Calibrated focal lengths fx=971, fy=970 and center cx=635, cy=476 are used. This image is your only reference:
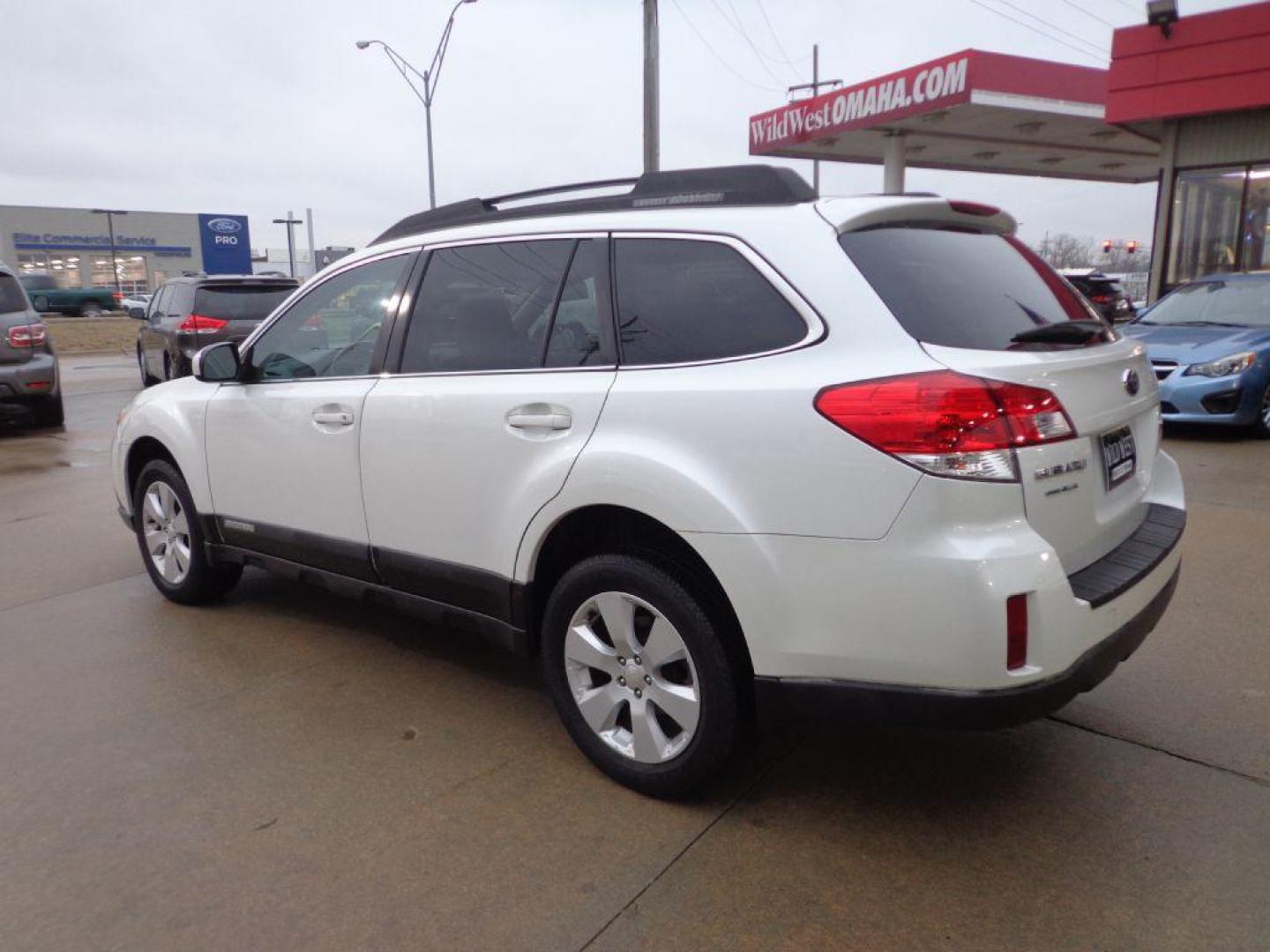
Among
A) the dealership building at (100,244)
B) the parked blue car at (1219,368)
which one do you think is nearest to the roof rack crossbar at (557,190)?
the parked blue car at (1219,368)

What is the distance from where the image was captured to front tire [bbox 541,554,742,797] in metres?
2.71

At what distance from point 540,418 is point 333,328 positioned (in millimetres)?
1477

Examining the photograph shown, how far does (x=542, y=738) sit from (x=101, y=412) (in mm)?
11455

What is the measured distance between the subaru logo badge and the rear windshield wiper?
224mm

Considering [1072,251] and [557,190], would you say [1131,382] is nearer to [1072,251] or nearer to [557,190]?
[557,190]

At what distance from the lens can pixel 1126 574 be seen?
269 centimetres

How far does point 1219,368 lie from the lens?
886 centimetres

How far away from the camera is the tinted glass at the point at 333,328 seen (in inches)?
152

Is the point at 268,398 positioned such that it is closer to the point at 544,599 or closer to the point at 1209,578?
the point at 544,599

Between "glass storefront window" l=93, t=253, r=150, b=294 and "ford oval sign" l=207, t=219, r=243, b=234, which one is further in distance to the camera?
"glass storefront window" l=93, t=253, r=150, b=294

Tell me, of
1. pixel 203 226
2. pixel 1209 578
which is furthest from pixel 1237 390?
pixel 203 226

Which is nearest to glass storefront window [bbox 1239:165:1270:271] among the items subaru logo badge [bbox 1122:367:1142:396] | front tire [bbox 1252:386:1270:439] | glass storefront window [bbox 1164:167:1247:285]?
glass storefront window [bbox 1164:167:1247:285]

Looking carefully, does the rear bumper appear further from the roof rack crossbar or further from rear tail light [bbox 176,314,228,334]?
rear tail light [bbox 176,314,228,334]

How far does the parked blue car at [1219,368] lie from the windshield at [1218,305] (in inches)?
0.5
